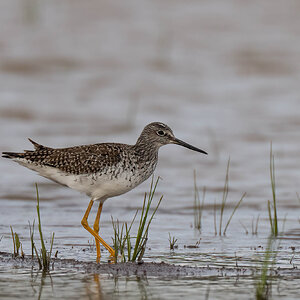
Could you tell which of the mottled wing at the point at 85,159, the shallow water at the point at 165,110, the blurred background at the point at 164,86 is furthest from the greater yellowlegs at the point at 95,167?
the blurred background at the point at 164,86

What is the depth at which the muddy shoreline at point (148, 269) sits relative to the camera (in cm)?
693

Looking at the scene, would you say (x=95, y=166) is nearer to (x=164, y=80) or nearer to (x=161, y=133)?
(x=161, y=133)

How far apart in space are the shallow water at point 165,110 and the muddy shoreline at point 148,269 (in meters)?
0.23

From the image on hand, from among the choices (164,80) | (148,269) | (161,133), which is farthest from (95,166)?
(164,80)

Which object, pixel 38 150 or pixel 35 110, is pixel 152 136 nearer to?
pixel 38 150

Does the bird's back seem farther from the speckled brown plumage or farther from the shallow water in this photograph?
the shallow water

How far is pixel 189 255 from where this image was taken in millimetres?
7922

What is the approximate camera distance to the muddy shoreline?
6934 millimetres

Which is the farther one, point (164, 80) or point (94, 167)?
point (164, 80)

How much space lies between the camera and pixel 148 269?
7059mm

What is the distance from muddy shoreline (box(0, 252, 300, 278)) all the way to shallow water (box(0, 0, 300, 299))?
0.75 ft

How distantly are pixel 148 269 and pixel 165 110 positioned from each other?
9455 millimetres

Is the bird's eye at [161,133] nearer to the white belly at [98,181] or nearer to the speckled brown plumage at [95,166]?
the speckled brown plumage at [95,166]

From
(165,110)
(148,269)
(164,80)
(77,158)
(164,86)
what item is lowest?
(148,269)
